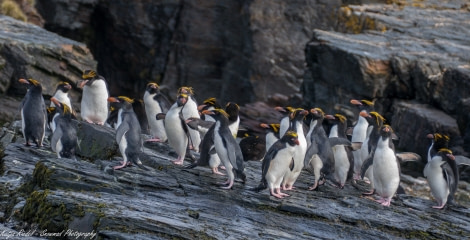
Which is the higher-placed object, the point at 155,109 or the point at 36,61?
the point at 36,61

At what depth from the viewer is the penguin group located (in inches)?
560

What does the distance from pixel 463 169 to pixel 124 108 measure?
398 inches

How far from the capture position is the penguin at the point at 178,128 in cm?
1561

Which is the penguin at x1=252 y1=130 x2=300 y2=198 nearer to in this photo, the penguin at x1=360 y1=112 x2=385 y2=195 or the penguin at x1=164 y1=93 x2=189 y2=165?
the penguin at x1=360 y1=112 x2=385 y2=195

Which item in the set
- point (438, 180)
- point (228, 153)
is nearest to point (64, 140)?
point (228, 153)

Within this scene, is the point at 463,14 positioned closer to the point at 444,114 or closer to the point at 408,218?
the point at 444,114

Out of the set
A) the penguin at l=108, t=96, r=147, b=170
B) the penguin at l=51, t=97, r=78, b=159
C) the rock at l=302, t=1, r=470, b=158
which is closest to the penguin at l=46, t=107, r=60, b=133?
the penguin at l=51, t=97, r=78, b=159

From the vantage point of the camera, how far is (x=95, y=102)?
1802 cm

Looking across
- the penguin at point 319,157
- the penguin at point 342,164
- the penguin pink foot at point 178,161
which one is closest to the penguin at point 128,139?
the penguin pink foot at point 178,161

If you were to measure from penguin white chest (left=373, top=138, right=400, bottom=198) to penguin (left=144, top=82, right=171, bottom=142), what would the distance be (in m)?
3.94

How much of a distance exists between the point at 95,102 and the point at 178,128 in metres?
2.82

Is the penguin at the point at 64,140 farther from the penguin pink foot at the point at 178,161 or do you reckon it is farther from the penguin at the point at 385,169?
the penguin at the point at 385,169

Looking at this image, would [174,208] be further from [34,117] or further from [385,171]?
[34,117]

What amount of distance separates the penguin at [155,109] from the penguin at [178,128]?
1.28m
